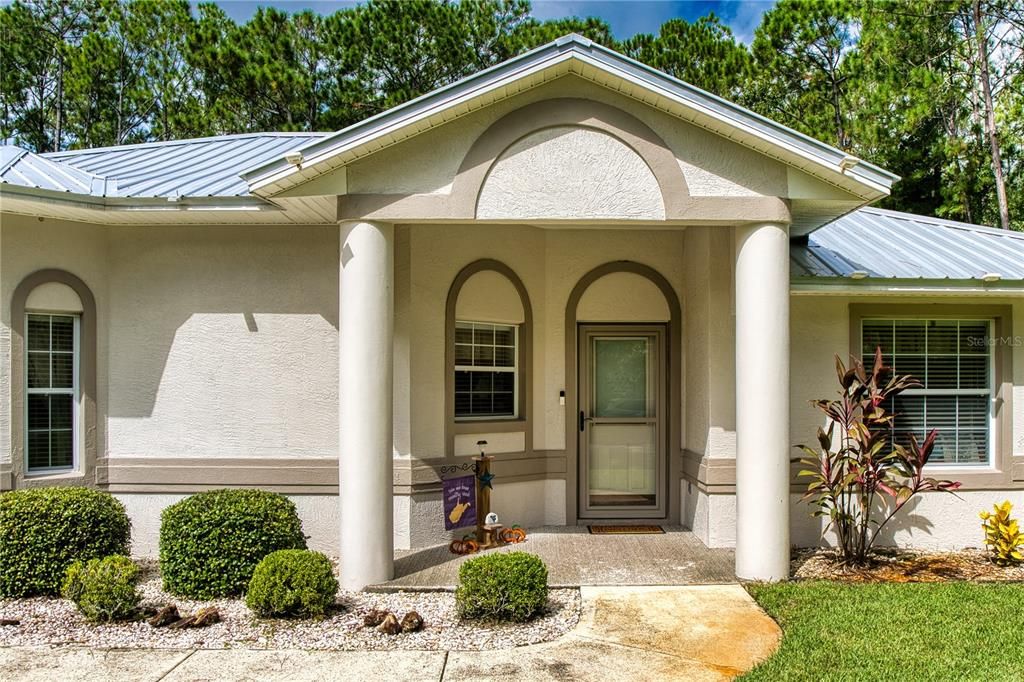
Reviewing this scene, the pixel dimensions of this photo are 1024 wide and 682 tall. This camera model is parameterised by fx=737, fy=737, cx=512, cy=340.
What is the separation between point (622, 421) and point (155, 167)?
22.2 feet

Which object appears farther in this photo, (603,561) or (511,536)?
(511,536)

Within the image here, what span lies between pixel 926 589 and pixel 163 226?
880 centimetres

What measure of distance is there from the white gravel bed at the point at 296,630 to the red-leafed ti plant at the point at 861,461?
307 cm

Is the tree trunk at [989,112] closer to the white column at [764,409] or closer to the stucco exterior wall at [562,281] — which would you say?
the stucco exterior wall at [562,281]

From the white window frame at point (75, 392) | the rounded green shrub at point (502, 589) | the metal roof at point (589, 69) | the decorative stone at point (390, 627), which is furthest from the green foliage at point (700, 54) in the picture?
the decorative stone at point (390, 627)

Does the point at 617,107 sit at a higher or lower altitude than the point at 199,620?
higher

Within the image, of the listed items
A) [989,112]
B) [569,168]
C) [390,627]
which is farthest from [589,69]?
[989,112]

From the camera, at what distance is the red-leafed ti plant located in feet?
24.7

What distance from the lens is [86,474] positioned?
323 inches

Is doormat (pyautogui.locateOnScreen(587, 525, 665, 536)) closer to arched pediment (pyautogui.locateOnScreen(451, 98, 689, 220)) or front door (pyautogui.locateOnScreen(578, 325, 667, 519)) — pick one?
front door (pyautogui.locateOnScreen(578, 325, 667, 519))

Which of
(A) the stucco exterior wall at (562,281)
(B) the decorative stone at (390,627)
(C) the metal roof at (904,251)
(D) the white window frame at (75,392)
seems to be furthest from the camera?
(A) the stucco exterior wall at (562,281)

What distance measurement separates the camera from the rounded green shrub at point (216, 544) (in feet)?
22.2

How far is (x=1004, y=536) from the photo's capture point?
313 inches

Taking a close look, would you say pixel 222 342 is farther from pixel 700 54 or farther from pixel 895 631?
pixel 700 54
